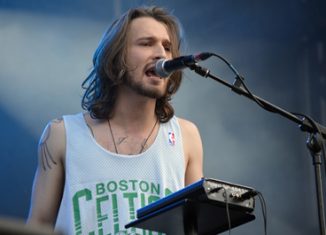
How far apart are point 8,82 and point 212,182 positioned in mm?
2054

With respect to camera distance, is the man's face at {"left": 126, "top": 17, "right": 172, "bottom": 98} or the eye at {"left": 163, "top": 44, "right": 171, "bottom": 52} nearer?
the man's face at {"left": 126, "top": 17, "right": 172, "bottom": 98}

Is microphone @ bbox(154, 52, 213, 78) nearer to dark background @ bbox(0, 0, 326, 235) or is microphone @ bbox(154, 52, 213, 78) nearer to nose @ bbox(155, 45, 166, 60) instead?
nose @ bbox(155, 45, 166, 60)

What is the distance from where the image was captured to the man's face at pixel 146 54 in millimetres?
2699

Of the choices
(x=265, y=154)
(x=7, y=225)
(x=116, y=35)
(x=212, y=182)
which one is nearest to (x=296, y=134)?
(x=265, y=154)

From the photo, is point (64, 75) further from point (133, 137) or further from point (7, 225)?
point (7, 225)

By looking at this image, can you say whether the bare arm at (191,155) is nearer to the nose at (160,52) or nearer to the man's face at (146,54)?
the man's face at (146,54)

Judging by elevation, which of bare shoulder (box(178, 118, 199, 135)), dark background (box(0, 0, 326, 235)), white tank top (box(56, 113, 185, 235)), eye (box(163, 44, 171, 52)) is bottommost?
white tank top (box(56, 113, 185, 235))

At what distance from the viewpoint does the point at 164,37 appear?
9.43ft

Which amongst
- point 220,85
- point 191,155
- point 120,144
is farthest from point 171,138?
point 220,85

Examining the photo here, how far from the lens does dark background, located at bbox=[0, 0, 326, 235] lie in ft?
11.7

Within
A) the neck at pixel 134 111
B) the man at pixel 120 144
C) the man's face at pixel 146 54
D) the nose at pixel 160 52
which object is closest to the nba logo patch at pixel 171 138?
the man at pixel 120 144

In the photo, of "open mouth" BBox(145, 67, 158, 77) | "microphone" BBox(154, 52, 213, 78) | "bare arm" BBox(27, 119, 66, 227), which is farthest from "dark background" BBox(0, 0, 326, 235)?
"microphone" BBox(154, 52, 213, 78)

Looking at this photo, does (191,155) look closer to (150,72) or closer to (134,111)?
(134,111)

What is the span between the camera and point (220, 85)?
4.05 m
